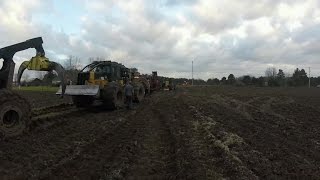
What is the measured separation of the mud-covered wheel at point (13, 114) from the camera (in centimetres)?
1343

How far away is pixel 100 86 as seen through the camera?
76.0 ft

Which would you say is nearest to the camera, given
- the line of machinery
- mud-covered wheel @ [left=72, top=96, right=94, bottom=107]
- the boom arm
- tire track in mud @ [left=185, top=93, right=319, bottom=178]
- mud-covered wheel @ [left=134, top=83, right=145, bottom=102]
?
tire track in mud @ [left=185, top=93, right=319, bottom=178]

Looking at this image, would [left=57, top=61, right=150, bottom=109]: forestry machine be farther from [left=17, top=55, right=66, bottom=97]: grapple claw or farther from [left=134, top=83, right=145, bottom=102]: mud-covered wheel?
[left=17, top=55, right=66, bottom=97]: grapple claw

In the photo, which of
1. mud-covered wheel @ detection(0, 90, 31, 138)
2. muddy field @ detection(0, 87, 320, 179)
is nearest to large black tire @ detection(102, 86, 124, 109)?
muddy field @ detection(0, 87, 320, 179)

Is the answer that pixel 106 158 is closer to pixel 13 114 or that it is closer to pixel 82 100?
pixel 13 114

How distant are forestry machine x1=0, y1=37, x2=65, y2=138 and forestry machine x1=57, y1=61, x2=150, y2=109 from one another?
5.67 m

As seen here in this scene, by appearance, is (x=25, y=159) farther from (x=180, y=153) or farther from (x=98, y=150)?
(x=180, y=153)

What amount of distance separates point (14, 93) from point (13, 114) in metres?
0.63

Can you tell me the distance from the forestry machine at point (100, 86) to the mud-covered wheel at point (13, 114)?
7995 mm

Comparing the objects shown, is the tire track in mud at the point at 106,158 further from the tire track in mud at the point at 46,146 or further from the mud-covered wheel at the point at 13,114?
the mud-covered wheel at the point at 13,114

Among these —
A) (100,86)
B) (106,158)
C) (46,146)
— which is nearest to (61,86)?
(100,86)

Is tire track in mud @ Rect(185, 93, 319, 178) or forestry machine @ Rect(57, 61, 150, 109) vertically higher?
forestry machine @ Rect(57, 61, 150, 109)

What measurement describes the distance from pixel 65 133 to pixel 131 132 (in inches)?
83.0

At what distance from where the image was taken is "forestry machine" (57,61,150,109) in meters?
22.7
